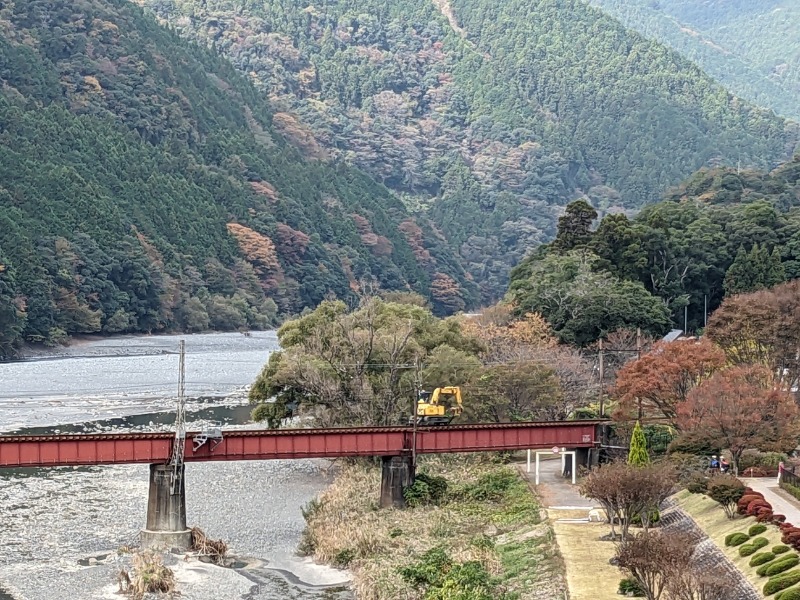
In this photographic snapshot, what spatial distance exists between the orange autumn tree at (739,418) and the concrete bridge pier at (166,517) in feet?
63.7

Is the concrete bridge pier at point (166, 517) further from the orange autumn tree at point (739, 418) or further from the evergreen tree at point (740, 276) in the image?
the evergreen tree at point (740, 276)

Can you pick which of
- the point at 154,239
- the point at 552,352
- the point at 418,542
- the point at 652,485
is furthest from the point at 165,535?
the point at 154,239

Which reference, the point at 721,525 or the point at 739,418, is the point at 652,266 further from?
the point at 721,525

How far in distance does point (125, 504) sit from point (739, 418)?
78.5 feet

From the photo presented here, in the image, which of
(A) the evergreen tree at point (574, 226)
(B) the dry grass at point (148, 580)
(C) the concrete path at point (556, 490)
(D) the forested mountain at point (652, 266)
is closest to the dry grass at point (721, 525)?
(C) the concrete path at point (556, 490)

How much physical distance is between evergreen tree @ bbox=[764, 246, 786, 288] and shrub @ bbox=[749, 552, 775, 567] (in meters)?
65.0

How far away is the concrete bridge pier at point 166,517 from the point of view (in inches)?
1836

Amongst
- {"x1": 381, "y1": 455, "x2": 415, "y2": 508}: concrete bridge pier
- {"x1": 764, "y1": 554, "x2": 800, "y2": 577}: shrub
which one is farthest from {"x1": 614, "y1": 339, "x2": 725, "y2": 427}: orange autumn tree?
{"x1": 764, "y1": 554, "x2": 800, "y2": 577}: shrub

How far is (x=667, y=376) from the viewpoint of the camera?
200ft

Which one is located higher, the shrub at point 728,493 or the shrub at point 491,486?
the shrub at point 728,493

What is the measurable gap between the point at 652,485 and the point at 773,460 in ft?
48.2

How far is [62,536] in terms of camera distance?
4900cm

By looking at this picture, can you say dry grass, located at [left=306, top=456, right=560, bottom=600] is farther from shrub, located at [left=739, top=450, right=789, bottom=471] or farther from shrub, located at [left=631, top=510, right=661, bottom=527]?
shrub, located at [left=739, top=450, right=789, bottom=471]

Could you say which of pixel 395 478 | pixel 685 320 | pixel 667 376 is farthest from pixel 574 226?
pixel 395 478
